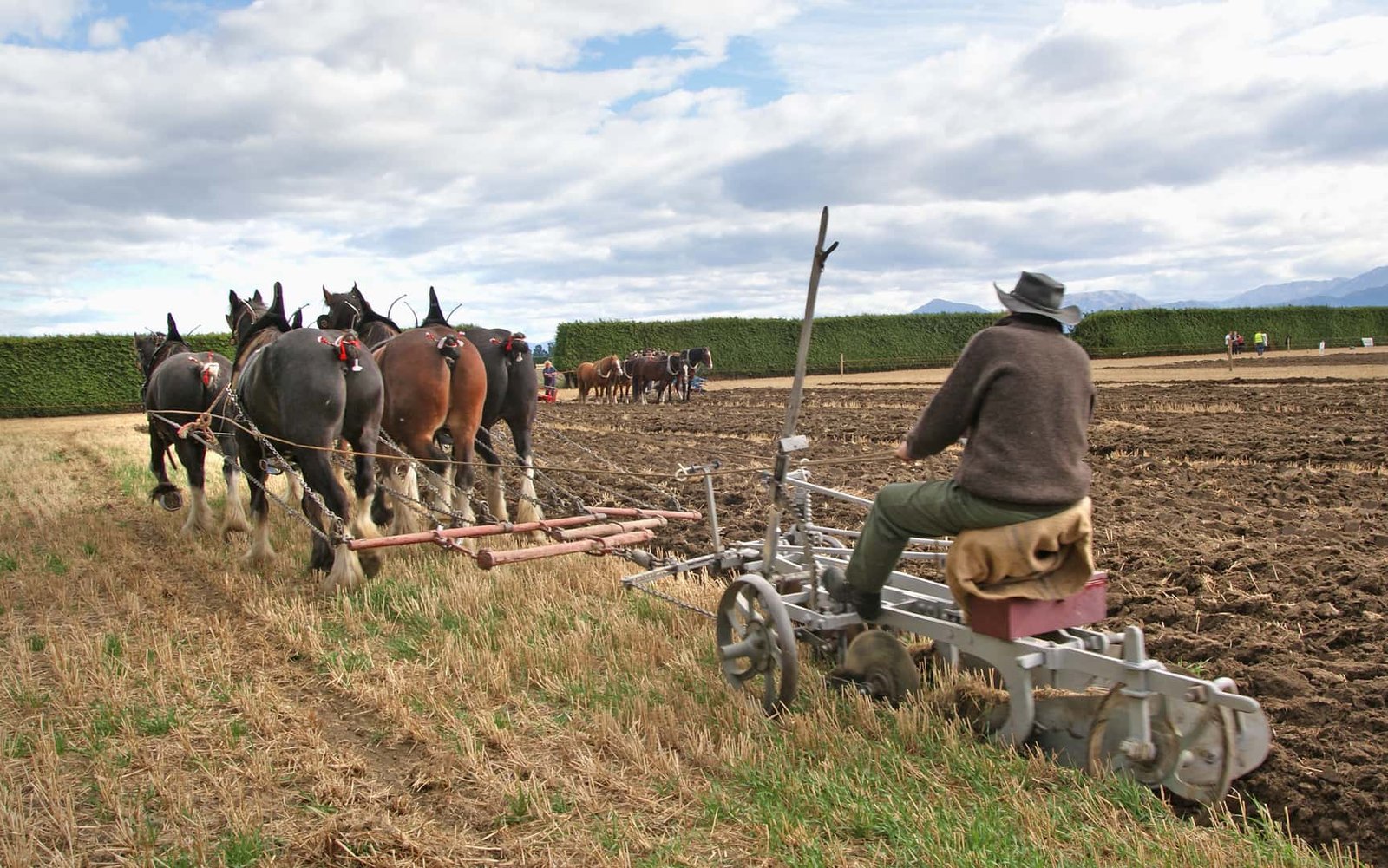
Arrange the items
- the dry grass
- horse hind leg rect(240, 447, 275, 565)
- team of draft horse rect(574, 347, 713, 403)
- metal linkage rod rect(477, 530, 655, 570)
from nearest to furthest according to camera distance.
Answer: the dry grass
metal linkage rod rect(477, 530, 655, 570)
horse hind leg rect(240, 447, 275, 565)
team of draft horse rect(574, 347, 713, 403)

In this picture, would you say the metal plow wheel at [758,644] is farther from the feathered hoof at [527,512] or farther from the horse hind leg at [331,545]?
the feathered hoof at [527,512]

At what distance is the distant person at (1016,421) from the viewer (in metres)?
3.49

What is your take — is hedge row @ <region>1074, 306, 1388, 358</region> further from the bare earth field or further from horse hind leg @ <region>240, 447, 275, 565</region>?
horse hind leg @ <region>240, 447, 275, 565</region>

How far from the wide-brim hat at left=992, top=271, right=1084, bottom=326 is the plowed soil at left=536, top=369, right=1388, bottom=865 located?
5.15 ft

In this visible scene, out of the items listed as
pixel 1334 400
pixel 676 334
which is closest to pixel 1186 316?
pixel 676 334

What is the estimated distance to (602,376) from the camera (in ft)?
101

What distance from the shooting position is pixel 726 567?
5.17m

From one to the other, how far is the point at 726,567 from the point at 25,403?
34059 millimetres

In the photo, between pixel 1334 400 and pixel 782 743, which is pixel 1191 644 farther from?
pixel 1334 400

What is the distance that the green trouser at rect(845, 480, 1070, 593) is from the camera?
3553mm

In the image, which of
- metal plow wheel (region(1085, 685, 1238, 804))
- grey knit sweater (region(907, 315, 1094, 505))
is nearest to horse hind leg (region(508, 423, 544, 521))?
grey knit sweater (region(907, 315, 1094, 505))

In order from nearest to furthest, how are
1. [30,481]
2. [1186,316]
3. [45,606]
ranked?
[45,606] → [30,481] → [1186,316]

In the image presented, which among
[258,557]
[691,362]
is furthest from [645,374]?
[258,557]

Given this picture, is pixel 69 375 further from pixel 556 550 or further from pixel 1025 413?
pixel 1025 413
